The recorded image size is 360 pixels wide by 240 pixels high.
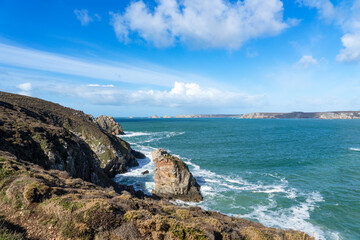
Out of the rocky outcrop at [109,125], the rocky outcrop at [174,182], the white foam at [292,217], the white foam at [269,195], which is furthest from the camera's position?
the rocky outcrop at [109,125]

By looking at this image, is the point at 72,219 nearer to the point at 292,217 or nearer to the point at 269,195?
the point at 292,217

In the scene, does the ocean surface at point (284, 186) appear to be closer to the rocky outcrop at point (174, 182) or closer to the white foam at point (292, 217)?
the white foam at point (292, 217)

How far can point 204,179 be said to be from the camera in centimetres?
3656

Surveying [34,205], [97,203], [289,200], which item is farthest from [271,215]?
[34,205]

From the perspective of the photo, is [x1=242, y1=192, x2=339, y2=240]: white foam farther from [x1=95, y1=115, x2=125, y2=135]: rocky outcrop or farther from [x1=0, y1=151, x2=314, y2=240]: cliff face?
[x1=95, y1=115, x2=125, y2=135]: rocky outcrop

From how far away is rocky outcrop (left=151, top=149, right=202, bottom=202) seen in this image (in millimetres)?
29595

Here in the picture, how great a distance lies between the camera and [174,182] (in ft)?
99.3

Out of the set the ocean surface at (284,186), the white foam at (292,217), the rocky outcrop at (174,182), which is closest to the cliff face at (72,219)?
the white foam at (292,217)

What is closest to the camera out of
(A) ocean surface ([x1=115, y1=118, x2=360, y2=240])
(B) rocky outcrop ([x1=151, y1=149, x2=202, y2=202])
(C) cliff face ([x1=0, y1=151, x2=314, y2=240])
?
(C) cliff face ([x1=0, y1=151, x2=314, y2=240])

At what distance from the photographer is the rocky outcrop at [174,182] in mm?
29595

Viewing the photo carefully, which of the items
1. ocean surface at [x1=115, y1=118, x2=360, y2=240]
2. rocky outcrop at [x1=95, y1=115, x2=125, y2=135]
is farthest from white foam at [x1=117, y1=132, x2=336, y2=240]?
rocky outcrop at [x1=95, y1=115, x2=125, y2=135]

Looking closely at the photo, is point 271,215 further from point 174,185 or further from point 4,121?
point 4,121

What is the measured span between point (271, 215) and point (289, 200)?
602cm

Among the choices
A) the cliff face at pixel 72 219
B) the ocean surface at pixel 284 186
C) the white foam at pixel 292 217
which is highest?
the cliff face at pixel 72 219
